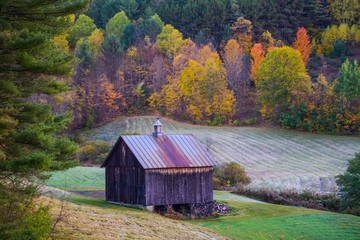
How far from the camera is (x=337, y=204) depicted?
42125 mm

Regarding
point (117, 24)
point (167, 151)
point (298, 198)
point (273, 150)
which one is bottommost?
point (298, 198)

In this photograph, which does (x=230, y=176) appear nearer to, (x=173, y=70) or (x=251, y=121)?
(x=251, y=121)

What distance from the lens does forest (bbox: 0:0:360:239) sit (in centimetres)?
1536

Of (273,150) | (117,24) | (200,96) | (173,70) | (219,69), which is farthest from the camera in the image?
(117,24)

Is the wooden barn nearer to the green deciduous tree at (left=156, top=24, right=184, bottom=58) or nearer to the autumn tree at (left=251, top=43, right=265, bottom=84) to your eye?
the autumn tree at (left=251, top=43, right=265, bottom=84)

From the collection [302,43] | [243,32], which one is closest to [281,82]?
[302,43]

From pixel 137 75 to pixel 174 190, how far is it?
60160 mm

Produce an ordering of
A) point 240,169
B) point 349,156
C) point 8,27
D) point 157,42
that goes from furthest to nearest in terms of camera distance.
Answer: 1. point 157,42
2. point 349,156
3. point 240,169
4. point 8,27

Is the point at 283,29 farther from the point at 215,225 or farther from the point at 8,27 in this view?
the point at 8,27

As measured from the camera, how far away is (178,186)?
117 ft

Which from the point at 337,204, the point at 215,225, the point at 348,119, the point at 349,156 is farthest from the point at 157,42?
the point at 215,225

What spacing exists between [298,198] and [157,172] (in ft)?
46.0

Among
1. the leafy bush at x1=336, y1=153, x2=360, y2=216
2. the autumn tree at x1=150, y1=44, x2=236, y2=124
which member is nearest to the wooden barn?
the leafy bush at x1=336, y1=153, x2=360, y2=216

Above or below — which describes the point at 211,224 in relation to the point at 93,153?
below
